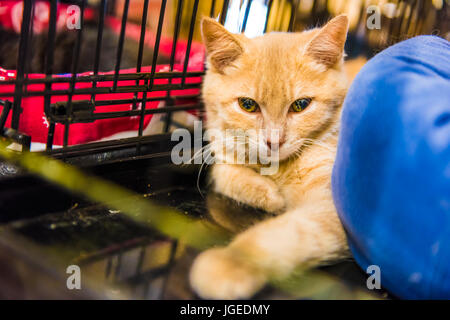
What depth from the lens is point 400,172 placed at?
75 cm

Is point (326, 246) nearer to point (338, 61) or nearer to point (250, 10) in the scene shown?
point (338, 61)

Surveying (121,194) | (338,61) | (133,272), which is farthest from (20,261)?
(338,61)

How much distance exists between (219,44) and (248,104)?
18 cm

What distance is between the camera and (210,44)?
46.1 inches

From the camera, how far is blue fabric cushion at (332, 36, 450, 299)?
71 centimetres

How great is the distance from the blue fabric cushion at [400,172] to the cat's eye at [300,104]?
0.24m

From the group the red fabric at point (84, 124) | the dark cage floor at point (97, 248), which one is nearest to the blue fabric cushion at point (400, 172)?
the dark cage floor at point (97, 248)

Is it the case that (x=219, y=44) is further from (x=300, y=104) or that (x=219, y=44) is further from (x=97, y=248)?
(x=97, y=248)

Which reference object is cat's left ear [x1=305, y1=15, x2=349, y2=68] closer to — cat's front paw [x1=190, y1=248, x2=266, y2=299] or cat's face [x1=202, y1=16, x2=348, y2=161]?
cat's face [x1=202, y1=16, x2=348, y2=161]

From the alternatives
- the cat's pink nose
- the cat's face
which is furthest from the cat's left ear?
→ the cat's pink nose

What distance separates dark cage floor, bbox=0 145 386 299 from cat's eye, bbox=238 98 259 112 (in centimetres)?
26

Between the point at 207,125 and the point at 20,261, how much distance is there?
2.42 feet

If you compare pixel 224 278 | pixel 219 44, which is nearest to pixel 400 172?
pixel 224 278

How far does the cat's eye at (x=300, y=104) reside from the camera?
1.13 metres
